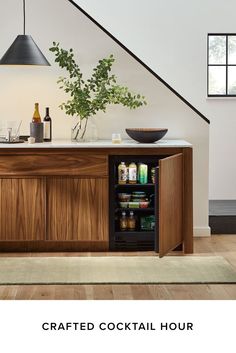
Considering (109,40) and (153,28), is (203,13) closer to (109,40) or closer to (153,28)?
(153,28)

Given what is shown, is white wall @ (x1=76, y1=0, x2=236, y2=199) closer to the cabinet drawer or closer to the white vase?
the white vase

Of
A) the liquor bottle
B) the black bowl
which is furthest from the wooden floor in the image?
the liquor bottle

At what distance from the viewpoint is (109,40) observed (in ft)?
21.5

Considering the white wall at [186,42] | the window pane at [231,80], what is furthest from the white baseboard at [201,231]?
the window pane at [231,80]

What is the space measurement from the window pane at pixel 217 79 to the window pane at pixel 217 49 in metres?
0.07

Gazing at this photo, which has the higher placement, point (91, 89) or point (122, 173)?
point (91, 89)

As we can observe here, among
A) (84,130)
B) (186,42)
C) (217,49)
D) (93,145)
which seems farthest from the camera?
(217,49)

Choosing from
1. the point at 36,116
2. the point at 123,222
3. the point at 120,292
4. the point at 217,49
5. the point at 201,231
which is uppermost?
the point at 217,49

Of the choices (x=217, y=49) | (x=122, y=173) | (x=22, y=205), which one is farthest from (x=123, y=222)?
(x=217, y=49)

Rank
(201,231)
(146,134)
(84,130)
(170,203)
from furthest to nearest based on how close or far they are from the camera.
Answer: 1. (201,231)
2. (84,130)
3. (146,134)
4. (170,203)

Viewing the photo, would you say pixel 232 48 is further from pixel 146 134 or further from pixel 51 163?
pixel 51 163

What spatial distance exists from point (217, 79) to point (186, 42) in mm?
643

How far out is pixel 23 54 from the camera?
613 cm

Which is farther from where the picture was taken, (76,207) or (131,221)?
(131,221)
